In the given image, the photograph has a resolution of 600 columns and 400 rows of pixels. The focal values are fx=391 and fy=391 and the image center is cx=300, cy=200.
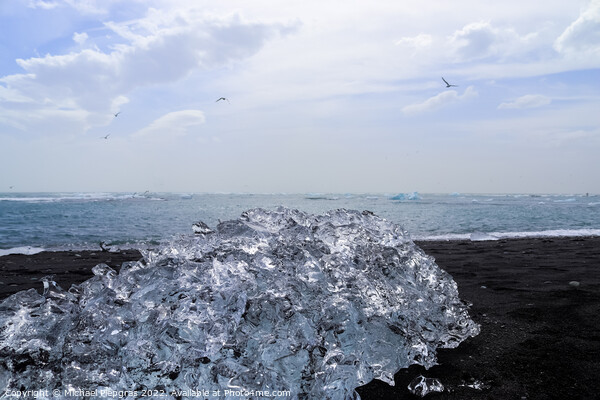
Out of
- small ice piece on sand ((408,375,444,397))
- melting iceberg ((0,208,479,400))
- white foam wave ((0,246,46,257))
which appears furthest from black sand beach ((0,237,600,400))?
white foam wave ((0,246,46,257))

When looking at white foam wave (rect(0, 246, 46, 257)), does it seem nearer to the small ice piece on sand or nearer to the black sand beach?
the black sand beach

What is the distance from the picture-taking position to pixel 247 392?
1.99 m

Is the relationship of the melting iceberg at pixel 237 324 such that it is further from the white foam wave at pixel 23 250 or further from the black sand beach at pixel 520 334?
the white foam wave at pixel 23 250

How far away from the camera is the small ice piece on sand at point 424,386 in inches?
85.3

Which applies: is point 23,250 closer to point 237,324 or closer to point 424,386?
point 237,324

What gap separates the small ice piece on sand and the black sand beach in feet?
0.13

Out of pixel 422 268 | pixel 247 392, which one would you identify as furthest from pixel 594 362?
pixel 247 392

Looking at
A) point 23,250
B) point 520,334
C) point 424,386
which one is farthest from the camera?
point 23,250

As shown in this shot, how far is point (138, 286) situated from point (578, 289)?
13.6 feet

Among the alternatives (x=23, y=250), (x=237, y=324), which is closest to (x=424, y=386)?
(x=237, y=324)

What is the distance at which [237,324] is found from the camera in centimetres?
225

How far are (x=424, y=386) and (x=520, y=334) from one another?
117 cm

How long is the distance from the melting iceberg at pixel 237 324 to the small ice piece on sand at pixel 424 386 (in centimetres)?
17

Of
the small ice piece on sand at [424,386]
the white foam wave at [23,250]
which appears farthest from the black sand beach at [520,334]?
the white foam wave at [23,250]
